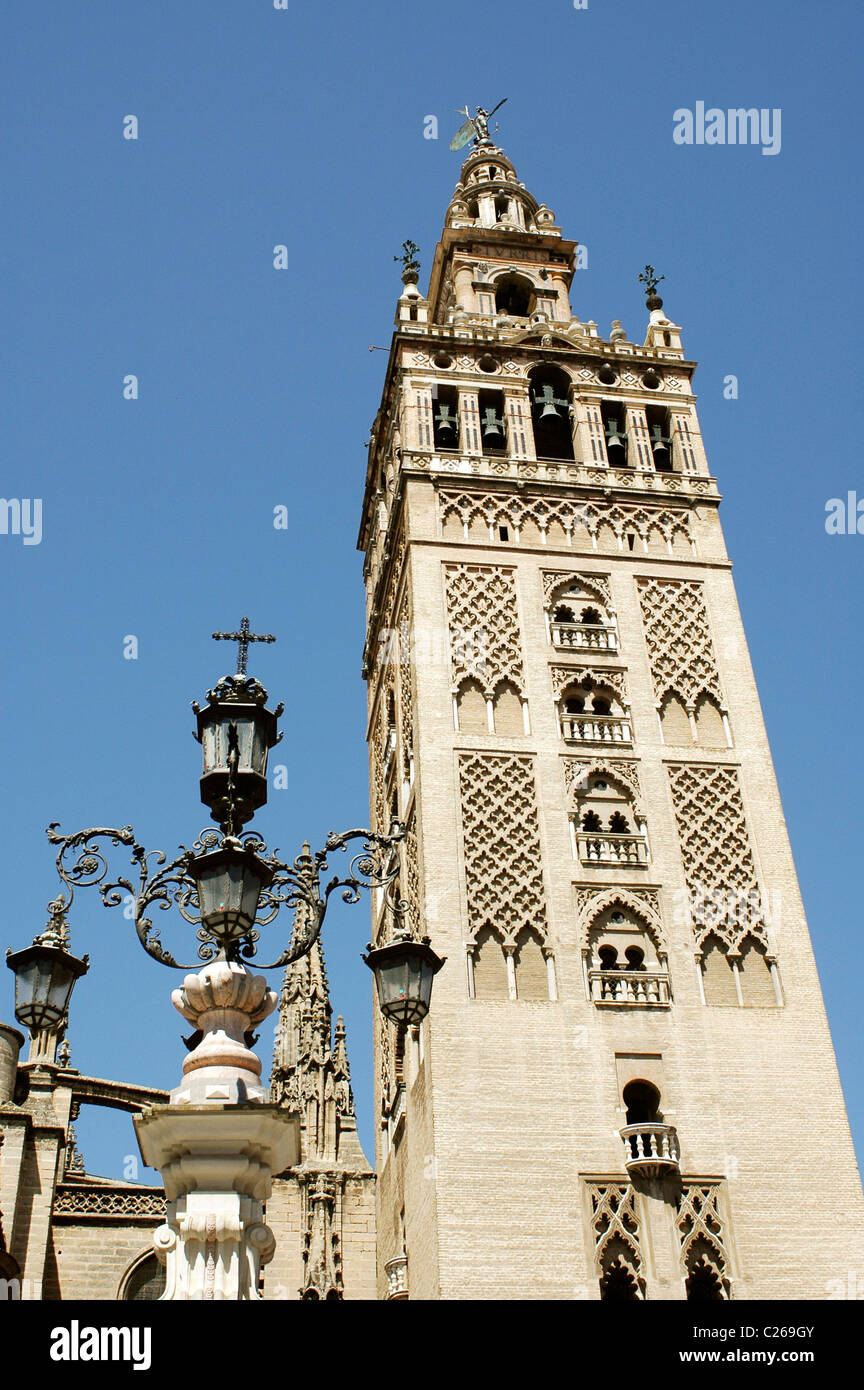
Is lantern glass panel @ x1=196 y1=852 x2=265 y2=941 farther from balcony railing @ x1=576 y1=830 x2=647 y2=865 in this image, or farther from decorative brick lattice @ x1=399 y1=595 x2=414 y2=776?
decorative brick lattice @ x1=399 y1=595 x2=414 y2=776

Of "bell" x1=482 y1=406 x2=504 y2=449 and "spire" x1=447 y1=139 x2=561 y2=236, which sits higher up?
"spire" x1=447 y1=139 x2=561 y2=236

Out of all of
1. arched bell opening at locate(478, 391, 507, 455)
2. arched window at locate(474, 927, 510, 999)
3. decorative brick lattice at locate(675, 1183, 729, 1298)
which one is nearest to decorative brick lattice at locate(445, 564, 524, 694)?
arched bell opening at locate(478, 391, 507, 455)

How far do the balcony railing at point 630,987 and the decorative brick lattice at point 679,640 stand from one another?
17.5 ft

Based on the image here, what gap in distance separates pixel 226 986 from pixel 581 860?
14.0 m

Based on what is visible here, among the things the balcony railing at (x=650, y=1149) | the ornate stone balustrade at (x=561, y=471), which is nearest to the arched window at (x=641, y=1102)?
the balcony railing at (x=650, y=1149)

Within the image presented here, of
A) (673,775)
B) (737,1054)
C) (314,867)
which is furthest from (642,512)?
(314,867)

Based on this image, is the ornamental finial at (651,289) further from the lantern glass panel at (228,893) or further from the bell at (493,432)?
the lantern glass panel at (228,893)

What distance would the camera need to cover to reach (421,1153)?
1925 centimetres

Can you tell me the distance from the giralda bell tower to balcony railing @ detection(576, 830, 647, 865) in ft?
0.15

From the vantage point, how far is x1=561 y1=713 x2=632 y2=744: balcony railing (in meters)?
23.0

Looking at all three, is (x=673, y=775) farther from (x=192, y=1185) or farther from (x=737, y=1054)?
(x=192, y=1185)

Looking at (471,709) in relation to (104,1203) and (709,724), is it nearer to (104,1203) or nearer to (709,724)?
(709,724)

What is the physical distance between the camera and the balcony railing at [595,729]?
2295cm

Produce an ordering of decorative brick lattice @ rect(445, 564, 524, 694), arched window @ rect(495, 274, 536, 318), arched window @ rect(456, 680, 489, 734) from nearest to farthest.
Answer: arched window @ rect(456, 680, 489, 734)
decorative brick lattice @ rect(445, 564, 524, 694)
arched window @ rect(495, 274, 536, 318)
